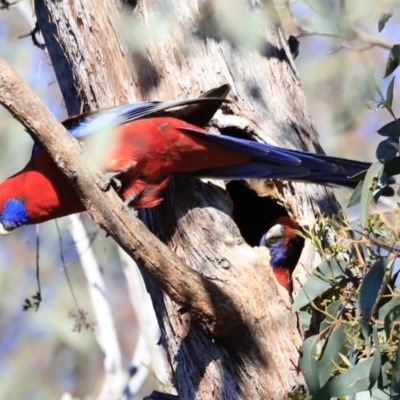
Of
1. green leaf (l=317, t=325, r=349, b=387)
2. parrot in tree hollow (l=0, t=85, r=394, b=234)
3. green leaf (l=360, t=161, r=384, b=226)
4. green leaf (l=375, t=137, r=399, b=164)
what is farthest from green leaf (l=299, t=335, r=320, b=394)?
parrot in tree hollow (l=0, t=85, r=394, b=234)

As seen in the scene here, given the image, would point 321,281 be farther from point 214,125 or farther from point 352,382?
point 214,125

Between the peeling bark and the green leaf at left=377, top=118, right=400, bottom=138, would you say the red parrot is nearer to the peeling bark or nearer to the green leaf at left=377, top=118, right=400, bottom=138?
the peeling bark

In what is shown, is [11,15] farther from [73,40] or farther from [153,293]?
[153,293]

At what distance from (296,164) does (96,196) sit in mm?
822

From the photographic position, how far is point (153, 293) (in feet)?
9.04

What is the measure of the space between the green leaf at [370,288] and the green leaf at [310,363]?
0.28m

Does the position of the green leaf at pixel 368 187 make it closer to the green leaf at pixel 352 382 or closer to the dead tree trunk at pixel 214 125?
the green leaf at pixel 352 382

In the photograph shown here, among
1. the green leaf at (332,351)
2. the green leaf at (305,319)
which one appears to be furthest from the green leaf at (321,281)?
Answer: the green leaf at (332,351)

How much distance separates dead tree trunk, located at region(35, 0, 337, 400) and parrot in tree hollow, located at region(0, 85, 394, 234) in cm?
8

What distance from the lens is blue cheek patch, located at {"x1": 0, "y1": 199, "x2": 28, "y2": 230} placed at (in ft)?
9.48

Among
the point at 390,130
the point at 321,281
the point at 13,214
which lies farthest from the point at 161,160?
the point at 390,130

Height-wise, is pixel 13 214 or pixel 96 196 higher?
pixel 13 214

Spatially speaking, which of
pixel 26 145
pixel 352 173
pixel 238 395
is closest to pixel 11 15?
pixel 26 145

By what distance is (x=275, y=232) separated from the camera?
3053mm
